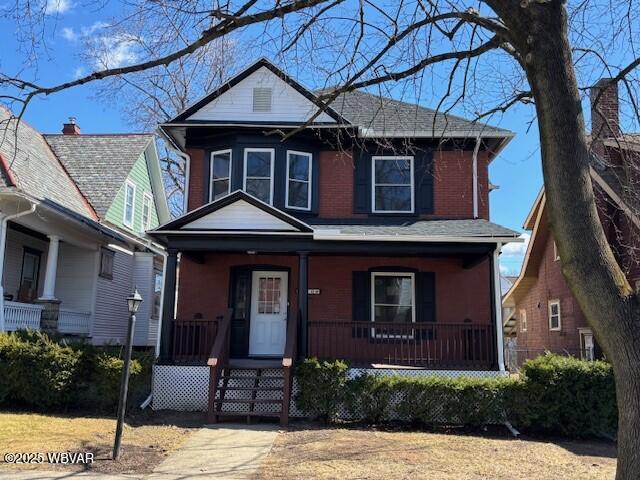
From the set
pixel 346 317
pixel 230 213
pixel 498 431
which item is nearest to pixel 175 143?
pixel 230 213

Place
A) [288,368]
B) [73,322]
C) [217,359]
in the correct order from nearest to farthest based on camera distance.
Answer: [288,368]
[217,359]
[73,322]

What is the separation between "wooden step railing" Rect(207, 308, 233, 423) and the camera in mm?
10273

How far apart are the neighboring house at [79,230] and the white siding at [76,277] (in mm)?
28

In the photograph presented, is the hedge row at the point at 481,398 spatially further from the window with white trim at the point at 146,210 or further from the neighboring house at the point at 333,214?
the window with white trim at the point at 146,210

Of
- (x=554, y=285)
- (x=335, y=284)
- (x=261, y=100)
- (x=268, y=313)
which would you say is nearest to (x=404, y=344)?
(x=335, y=284)

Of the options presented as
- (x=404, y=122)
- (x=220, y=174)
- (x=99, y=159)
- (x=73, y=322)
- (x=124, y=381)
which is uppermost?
(x=99, y=159)

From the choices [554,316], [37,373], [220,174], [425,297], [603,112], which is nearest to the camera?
[37,373]

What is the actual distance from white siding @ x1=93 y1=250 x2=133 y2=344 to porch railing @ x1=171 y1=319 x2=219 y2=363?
15.3 ft

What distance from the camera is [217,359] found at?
10695 mm

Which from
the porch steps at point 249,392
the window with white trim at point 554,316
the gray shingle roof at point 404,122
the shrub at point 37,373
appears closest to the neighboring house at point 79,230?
the shrub at point 37,373

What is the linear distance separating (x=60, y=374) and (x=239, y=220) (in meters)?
4.45

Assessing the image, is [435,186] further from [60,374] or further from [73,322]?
[73,322]

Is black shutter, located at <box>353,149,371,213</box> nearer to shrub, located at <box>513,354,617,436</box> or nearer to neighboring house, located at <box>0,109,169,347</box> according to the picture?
shrub, located at <box>513,354,617,436</box>

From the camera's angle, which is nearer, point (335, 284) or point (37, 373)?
point (37, 373)
